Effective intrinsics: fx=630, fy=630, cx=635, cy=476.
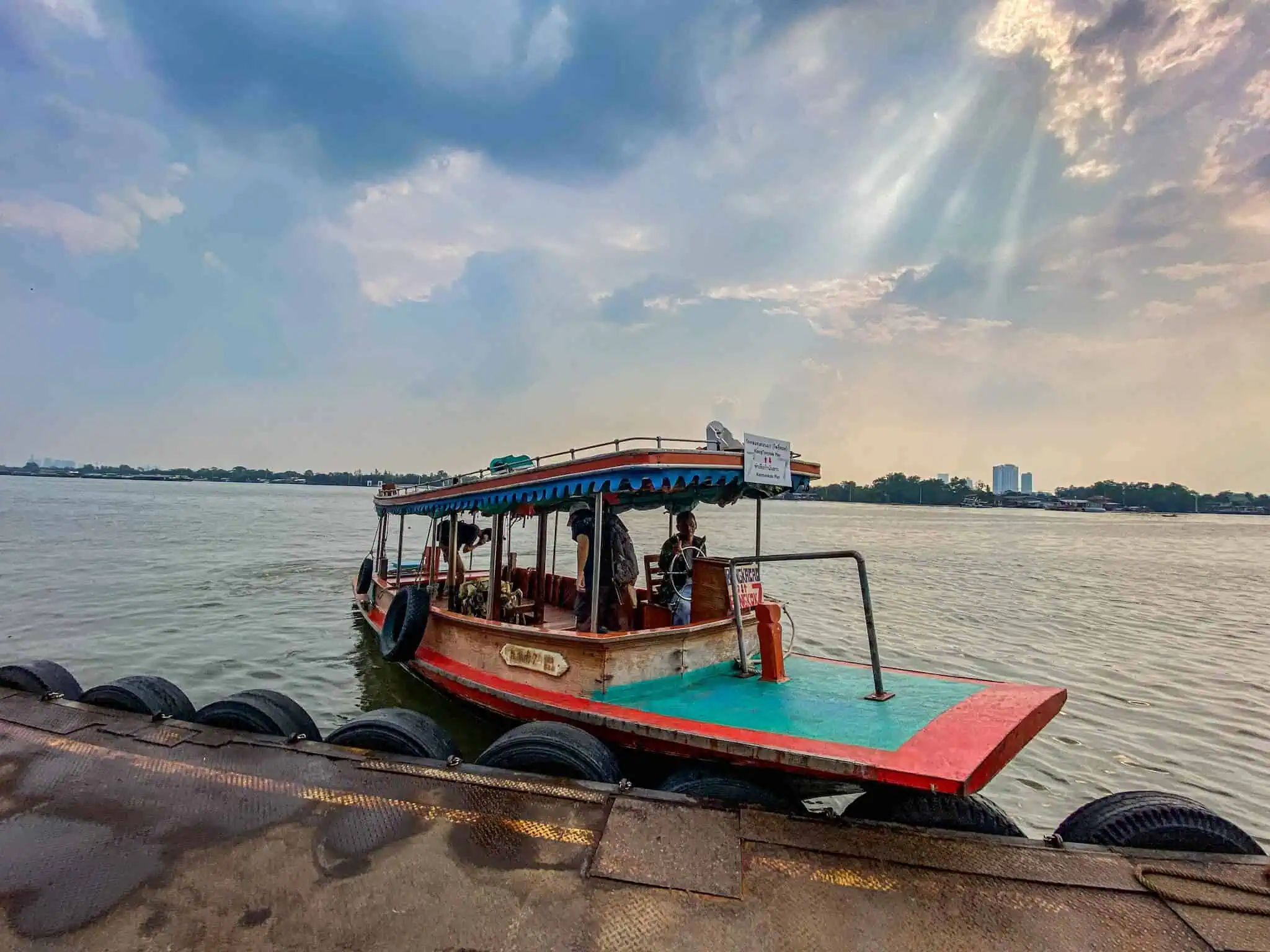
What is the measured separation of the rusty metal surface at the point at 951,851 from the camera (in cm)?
308

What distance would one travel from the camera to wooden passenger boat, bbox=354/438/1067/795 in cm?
403

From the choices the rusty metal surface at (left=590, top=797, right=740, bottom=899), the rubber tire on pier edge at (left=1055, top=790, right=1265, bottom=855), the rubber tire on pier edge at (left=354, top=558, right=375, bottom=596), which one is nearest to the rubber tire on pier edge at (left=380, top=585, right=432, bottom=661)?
the rusty metal surface at (left=590, top=797, right=740, bottom=899)

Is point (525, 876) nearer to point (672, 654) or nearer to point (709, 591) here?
point (672, 654)

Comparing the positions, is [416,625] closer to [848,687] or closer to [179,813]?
[179,813]

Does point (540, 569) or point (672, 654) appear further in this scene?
point (540, 569)

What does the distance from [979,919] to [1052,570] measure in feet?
91.0

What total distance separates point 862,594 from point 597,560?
2418 millimetres

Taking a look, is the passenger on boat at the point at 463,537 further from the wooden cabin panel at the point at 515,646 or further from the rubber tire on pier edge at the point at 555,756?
the rubber tire on pier edge at the point at 555,756

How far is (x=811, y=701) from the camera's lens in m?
5.18

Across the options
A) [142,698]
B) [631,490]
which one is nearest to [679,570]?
[631,490]

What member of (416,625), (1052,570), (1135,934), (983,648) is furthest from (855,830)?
(1052,570)

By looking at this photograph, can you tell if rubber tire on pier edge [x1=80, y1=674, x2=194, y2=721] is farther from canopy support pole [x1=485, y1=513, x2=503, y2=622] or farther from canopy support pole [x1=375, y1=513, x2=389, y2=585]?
canopy support pole [x1=375, y1=513, x2=389, y2=585]

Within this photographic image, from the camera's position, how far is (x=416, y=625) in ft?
25.6

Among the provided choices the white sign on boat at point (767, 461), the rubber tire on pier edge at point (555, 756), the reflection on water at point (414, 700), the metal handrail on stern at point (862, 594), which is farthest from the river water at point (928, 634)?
the white sign on boat at point (767, 461)
